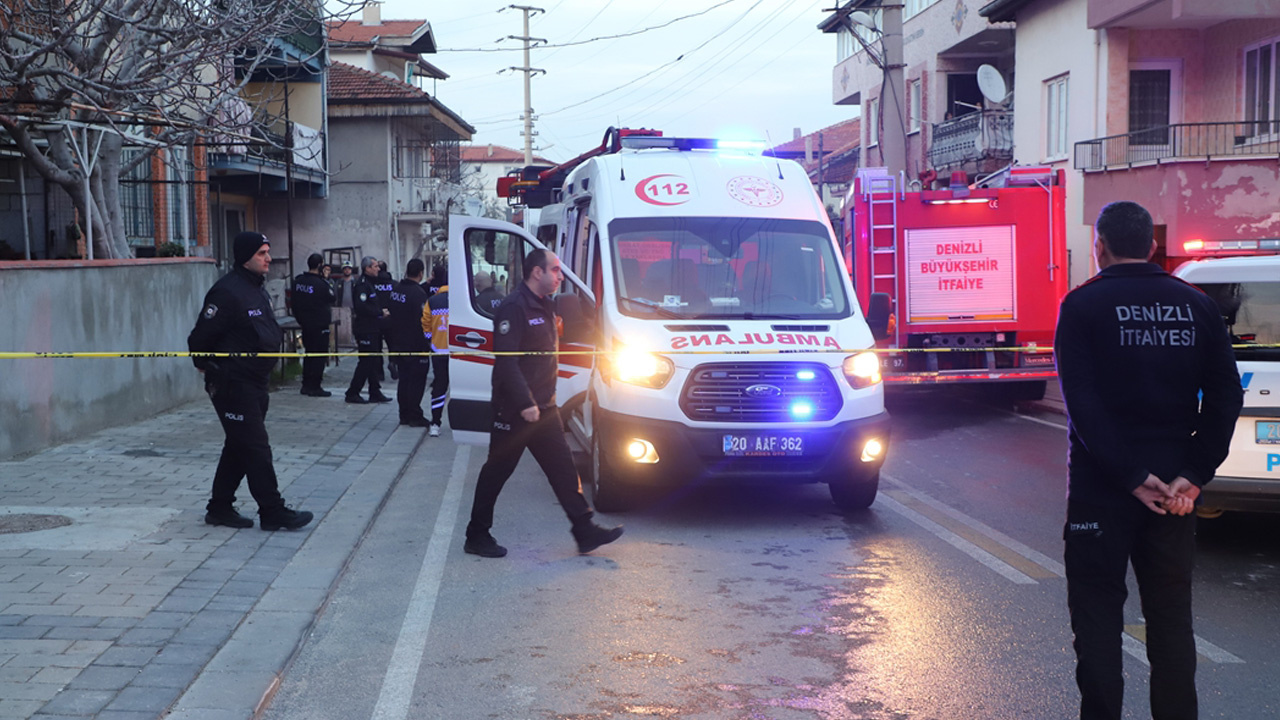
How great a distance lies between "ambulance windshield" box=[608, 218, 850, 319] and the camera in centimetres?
907

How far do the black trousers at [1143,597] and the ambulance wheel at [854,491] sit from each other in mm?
4301

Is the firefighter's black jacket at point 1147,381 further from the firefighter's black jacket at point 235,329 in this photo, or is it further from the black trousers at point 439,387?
the black trousers at point 439,387

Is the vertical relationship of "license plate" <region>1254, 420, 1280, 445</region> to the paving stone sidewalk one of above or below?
above

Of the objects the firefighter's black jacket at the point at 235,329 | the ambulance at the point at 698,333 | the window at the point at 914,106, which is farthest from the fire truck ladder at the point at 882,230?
the window at the point at 914,106

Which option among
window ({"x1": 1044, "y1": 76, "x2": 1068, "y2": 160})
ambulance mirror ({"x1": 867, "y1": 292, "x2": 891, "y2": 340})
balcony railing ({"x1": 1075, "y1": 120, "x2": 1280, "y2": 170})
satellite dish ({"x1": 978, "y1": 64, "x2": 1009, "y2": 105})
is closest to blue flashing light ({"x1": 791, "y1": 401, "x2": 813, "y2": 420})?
ambulance mirror ({"x1": 867, "y1": 292, "x2": 891, "y2": 340})

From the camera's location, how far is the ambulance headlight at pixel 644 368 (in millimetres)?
8430

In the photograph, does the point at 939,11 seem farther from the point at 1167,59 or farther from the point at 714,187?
the point at 714,187

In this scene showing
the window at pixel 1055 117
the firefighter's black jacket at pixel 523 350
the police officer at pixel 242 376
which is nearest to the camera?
the firefighter's black jacket at pixel 523 350

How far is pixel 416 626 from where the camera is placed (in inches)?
243

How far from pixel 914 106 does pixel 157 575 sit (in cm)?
3363

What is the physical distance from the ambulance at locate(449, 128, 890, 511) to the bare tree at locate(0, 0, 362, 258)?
3853 millimetres

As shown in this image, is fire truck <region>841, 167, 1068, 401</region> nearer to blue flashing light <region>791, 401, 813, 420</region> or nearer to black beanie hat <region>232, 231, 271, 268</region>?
blue flashing light <region>791, 401, 813, 420</region>

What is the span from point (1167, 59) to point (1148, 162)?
3.19 m

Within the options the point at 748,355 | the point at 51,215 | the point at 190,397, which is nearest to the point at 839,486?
the point at 748,355
